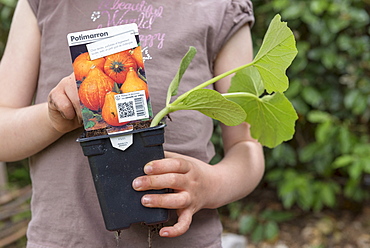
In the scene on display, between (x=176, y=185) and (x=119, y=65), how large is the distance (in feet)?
0.63

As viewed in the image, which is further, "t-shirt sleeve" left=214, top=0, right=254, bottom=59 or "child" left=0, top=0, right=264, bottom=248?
"t-shirt sleeve" left=214, top=0, right=254, bottom=59

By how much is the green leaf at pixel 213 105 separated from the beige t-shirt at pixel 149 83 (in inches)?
6.6

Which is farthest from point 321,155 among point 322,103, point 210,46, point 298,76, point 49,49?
point 49,49

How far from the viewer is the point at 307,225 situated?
2.25 meters

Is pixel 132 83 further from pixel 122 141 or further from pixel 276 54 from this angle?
pixel 276 54

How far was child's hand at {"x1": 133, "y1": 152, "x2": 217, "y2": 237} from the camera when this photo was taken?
61cm

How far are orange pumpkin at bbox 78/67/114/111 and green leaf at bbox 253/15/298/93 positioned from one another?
9.2 inches

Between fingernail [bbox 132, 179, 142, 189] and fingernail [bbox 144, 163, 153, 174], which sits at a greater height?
fingernail [bbox 144, 163, 153, 174]

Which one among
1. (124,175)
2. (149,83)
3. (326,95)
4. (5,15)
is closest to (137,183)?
(124,175)

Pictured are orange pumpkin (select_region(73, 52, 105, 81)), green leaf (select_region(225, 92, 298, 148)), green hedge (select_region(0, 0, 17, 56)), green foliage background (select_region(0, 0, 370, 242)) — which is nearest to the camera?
orange pumpkin (select_region(73, 52, 105, 81))

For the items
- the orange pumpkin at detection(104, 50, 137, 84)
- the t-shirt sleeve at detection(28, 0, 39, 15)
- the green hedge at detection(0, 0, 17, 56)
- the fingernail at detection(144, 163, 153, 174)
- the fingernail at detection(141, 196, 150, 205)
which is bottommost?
the green hedge at detection(0, 0, 17, 56)

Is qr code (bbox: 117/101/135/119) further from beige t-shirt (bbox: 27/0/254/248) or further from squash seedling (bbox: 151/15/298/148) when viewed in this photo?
beige t-shirt (bbox: 27/0/254/248)

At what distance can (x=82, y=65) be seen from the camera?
0.59 meters

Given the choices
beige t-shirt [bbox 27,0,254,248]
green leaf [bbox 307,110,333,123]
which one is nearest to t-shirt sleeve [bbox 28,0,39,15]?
beige t-shirt [bbox 27,0,254,248]
